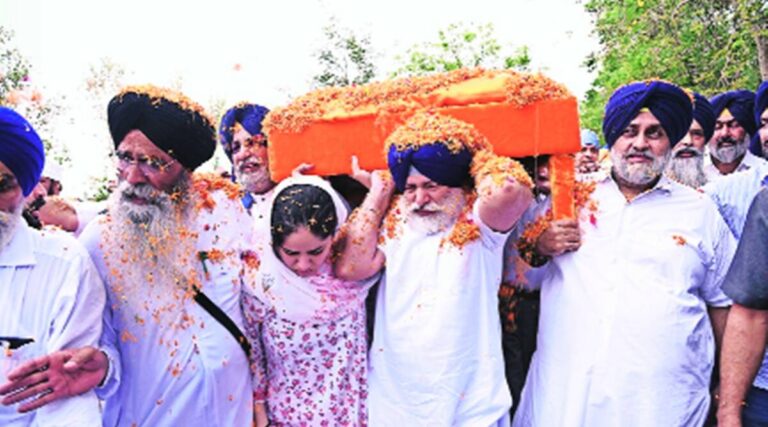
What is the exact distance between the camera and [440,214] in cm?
325

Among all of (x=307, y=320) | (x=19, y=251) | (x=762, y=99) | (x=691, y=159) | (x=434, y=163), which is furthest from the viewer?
(x=691, y=159)

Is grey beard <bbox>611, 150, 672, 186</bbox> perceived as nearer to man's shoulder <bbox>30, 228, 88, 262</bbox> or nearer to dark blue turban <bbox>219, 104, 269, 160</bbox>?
dark blue turban <bbox>219, 104, 269, 160</bbox>

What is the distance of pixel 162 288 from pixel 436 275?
→ 1.30m

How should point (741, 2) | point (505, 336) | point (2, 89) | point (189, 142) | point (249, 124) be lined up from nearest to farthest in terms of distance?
point (189, 142)
point (505, 336)
point (249, 124)
point (741, 2)
point (2, 89)

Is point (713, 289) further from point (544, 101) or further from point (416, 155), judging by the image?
point (416, 155)

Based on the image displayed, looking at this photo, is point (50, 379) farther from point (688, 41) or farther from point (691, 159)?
point (688, 41)

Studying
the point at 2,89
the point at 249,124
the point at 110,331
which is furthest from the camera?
the point at 2,89

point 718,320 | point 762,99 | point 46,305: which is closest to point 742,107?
point 762,99

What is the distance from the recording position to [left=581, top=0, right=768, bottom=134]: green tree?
12.1 metres

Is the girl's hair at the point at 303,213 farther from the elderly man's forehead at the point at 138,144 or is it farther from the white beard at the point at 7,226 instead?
the white beard at the point at 7,226

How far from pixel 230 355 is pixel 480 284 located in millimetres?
1257

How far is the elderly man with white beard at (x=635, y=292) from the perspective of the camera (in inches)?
128

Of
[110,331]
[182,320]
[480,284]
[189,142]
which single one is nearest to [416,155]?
[480,284]

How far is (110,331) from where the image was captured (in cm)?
306
